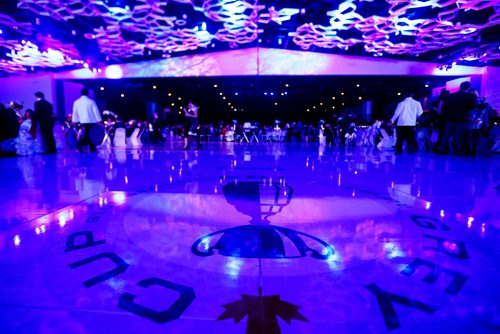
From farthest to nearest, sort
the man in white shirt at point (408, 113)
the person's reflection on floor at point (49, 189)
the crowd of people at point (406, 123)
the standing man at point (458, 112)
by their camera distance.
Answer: the man in white shirt at point (408, 113), the crowd of people at point (406, 123), the standing man at point (458, 112), the person's reflection on floor at point (49, 189)

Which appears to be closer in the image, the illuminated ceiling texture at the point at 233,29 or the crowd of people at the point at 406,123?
the crowd of people at the point at 406,123

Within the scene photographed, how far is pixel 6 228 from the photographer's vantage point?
1334mm

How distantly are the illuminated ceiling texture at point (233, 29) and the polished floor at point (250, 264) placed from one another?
6.07 metres

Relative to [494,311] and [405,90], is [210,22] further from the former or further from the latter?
[405,90]

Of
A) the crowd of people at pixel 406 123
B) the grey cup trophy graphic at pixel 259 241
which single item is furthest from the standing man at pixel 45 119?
the grey cup trophy graphic at pixel 259 241

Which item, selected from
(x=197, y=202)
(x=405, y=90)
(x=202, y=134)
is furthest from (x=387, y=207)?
(x=202, y=134)

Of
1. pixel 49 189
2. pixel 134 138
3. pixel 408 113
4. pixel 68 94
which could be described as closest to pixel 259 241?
pixel 49 189

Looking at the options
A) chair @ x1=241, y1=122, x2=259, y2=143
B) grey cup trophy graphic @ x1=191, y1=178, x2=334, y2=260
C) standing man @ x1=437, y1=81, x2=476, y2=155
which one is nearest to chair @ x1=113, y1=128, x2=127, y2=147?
chair @ x1=241, y1=122, x2=259, y2=143

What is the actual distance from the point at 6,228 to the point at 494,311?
183 cm

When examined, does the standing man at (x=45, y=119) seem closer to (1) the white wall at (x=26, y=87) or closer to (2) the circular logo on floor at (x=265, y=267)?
(2) the circular logo on floor at (x=265, y=267)

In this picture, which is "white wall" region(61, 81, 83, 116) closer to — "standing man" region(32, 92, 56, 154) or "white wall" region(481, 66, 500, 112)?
"standing man" region(32, 92, 56, 154)

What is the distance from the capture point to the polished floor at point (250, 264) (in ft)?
2.30

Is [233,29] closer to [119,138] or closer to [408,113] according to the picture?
[408,113]

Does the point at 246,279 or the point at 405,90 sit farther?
the point at 405,90
